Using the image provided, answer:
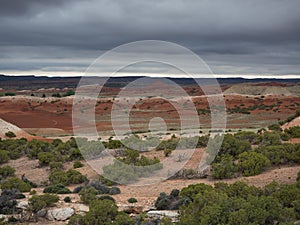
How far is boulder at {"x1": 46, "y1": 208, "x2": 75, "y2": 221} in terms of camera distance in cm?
1213

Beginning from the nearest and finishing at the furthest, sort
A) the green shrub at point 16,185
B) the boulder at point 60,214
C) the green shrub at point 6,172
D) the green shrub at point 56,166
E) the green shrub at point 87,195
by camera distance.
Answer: the boulder at point 60,214 < the green shrub at point 87,195 < the green shrub at point 16,185 < the green shrub at point 6,172 < the green shrub at point 56,166

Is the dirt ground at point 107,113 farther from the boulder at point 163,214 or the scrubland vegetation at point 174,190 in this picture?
the boulder at point 163,214

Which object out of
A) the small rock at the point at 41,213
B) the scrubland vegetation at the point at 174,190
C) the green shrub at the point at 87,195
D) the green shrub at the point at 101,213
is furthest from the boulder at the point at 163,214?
the small rock at the point at 41,213

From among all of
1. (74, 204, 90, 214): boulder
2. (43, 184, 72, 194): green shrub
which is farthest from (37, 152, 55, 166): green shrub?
(74, 204, 90, 214): boulder

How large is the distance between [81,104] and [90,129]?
93.3 ft

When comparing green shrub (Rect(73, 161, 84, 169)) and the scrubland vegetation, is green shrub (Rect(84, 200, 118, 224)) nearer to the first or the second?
the scrubland vegetation

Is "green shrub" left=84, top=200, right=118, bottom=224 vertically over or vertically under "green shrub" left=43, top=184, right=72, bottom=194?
over

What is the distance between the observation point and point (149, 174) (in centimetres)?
1872

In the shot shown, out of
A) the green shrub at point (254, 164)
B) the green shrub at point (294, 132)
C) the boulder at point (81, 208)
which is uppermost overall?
the green shrub at point (294, 132)

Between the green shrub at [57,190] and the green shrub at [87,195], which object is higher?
the green shrub at [87,195]

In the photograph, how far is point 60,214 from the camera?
40.1ft

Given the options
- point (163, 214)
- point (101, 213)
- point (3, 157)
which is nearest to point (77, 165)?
point (3, 157)

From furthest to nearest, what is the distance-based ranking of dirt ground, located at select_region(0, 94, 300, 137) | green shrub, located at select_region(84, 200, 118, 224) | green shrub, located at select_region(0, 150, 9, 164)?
dirt ground, located at select_region(0, 94, 300, 137)
green shrub, located at select_region(0, 150, 9, 164)
green shrub, located at select_region(84, 200, 118, 224)

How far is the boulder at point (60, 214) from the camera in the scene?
12128 millimetres
